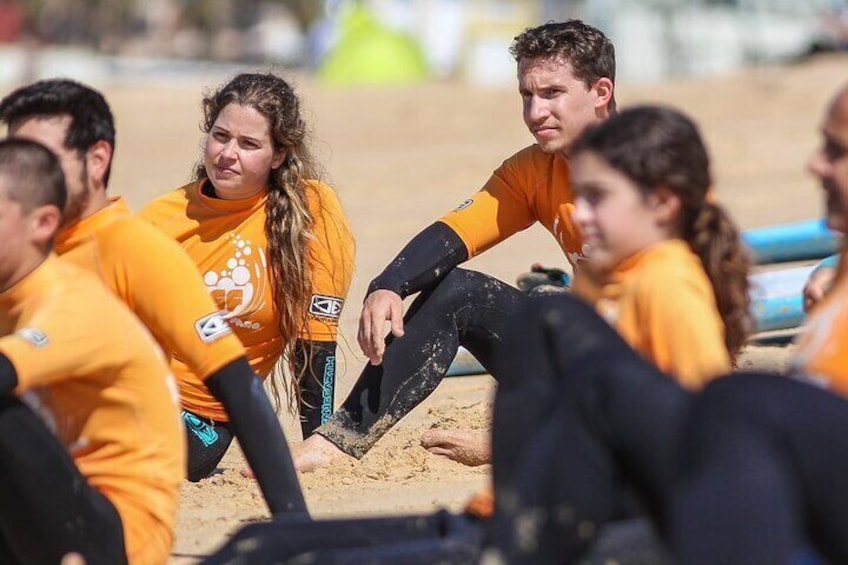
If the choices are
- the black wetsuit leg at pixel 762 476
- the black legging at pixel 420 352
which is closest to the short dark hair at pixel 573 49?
the black legging at pixel 420 352

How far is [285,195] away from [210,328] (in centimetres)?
149

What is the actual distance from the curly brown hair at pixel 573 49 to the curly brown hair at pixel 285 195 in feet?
2.70

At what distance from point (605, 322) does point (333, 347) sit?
96.2 inches

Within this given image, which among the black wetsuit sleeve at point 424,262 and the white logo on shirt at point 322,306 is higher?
the black wetsuit sleeve at point 424,262

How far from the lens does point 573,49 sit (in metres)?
5.32

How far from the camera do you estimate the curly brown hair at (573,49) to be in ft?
17.4

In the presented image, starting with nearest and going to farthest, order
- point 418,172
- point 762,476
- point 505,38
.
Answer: point 762,476
point 418,172
point 505,38

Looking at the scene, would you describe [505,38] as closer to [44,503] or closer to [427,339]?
[427,339]

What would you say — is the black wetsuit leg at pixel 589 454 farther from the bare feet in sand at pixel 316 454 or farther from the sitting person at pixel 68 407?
the bare feet in sand at pixel 316 454

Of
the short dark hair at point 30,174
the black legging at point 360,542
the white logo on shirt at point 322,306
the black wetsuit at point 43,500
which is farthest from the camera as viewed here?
the white logo on shirt at point 322,306

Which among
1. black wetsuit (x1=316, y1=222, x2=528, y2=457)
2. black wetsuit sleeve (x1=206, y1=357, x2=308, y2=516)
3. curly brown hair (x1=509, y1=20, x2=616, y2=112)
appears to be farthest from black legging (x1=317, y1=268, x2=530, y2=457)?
black wetsuit sleeve (x1=206, y1=357, x2=308, y2=516)

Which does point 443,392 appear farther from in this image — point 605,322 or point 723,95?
point 723,95

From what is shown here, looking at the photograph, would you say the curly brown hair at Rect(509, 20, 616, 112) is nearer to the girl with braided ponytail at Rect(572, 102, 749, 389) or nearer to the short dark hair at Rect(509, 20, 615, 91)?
the short dark hair at Rect(509, 20, 615, 91)

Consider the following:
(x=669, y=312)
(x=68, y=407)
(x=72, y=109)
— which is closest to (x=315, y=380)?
(x=72, y=109)
